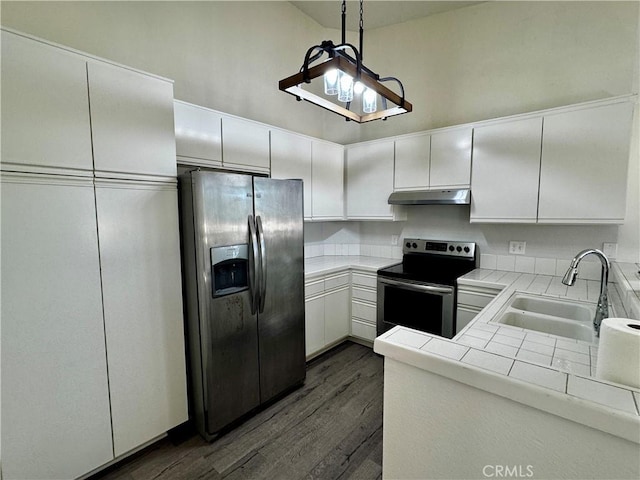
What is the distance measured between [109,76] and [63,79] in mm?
203

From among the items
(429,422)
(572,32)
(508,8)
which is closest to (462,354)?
(429,422)

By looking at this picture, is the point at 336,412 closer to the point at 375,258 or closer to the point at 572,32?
the point at 375,258

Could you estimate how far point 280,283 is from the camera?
223cm

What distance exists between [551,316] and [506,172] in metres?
1.30

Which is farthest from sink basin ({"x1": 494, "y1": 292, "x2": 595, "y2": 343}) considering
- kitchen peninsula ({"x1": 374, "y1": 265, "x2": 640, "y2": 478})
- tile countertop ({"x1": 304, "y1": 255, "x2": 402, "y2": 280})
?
tile countertop ({"x1": 304, "y1": 255, "x2": 402, "y2": 280})

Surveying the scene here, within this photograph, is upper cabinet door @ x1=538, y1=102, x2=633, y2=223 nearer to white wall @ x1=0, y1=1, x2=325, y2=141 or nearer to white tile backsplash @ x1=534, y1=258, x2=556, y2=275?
white tile backsplash @ x1=534, y1=258, x2=556, y2=275

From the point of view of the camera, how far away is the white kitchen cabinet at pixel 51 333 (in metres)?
1.33

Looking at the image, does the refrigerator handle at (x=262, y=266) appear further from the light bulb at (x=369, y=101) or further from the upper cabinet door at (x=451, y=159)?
the upper cabinet door at (x=451, y=159)

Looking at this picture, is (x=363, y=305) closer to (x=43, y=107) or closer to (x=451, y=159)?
(x=451, y=159)

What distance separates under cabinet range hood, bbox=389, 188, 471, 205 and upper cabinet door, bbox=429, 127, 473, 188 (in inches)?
3.1

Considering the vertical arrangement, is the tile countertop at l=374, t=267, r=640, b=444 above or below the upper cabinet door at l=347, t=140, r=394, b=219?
below

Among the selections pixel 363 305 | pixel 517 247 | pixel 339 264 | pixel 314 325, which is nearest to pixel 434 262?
pixel 517 247

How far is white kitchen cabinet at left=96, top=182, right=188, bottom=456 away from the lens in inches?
63.2

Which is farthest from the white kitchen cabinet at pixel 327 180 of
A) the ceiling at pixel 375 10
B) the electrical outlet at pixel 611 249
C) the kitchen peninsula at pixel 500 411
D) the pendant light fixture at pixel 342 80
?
the electrical outlet at pixel 611 249
